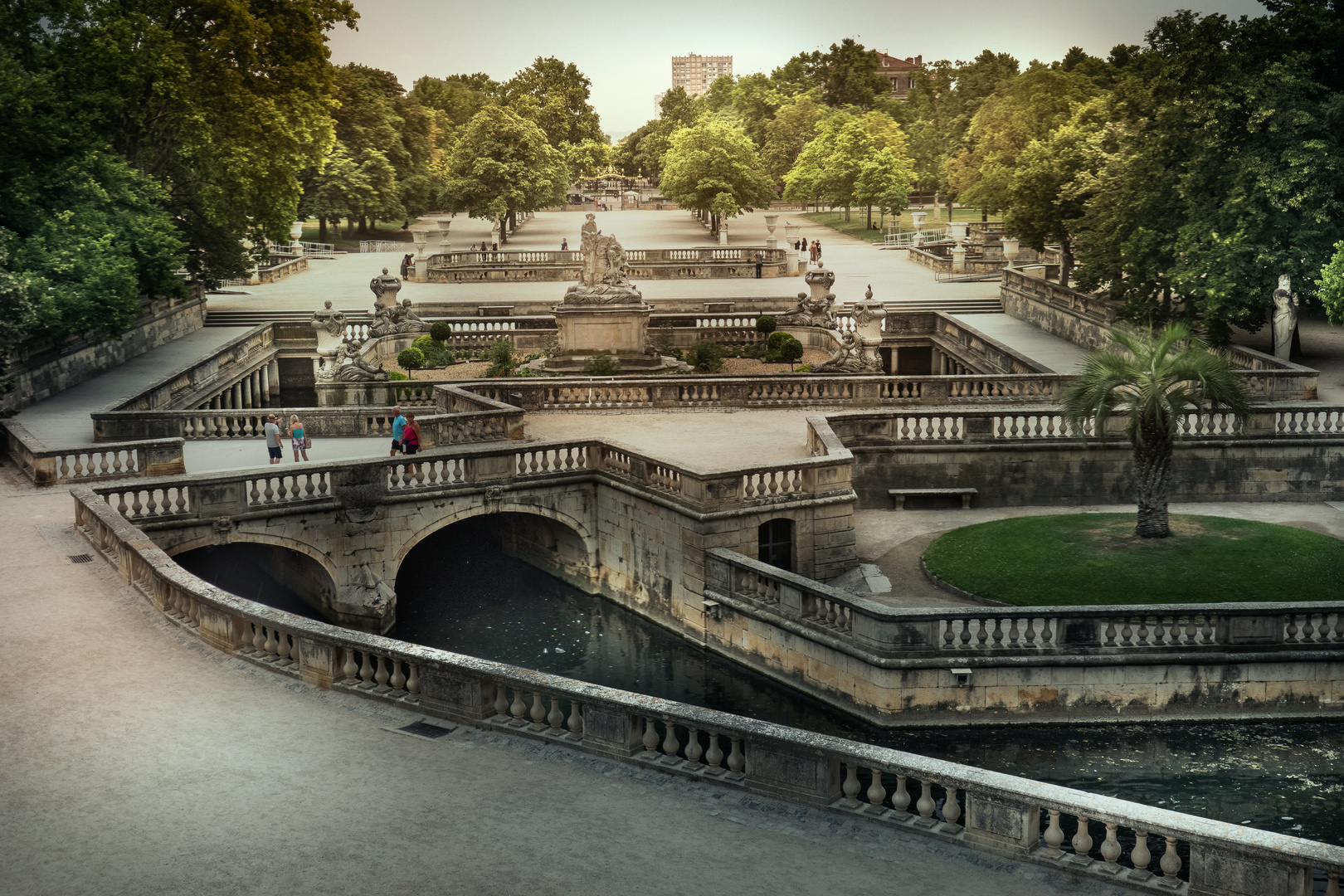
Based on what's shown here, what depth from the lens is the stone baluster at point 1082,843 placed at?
39.1 ft

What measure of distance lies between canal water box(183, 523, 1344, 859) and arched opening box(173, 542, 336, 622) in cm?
7

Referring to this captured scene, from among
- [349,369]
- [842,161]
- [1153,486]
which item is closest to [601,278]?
[349,369]

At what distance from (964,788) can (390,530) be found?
19.0 m

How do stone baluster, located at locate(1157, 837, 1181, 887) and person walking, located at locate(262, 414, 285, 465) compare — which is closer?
stone baluster, located at locate(1157, 837, 1181, 887)

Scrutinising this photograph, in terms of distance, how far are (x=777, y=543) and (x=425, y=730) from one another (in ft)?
47.2

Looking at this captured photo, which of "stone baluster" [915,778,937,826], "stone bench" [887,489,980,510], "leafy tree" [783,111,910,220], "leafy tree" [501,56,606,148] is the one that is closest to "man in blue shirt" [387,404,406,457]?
"stone bench" [887,489,980,510]

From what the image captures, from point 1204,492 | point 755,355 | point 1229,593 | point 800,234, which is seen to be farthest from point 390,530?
point 800,234

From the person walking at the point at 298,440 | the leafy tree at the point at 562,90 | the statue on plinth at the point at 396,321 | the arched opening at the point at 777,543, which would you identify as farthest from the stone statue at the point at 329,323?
the leafy tree at the point at 562,90

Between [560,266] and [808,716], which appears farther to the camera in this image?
[560,266]

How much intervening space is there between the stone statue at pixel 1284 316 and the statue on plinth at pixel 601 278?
19111 millimetres

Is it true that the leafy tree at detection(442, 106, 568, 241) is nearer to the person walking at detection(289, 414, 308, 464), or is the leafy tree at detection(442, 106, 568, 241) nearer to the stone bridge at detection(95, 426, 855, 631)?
the person walking at detection(289, 414, 308, 464)

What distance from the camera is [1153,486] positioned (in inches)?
1093

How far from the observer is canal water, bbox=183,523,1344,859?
856 inches

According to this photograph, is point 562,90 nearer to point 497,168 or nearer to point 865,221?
point 865,221
